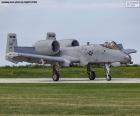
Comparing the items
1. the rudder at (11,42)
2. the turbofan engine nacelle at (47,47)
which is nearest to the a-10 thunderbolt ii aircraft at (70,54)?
the turbofan engine nacelle at (47,47)

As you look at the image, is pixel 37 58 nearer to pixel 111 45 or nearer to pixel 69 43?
pixel 69 43

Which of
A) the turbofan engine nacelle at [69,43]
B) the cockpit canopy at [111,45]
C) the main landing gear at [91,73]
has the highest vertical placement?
the turbofan engine nacelle at [69,43]

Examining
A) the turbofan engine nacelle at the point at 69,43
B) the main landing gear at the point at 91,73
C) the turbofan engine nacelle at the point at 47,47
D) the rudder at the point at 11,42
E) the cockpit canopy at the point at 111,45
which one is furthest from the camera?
the rudder at the point at 11,42

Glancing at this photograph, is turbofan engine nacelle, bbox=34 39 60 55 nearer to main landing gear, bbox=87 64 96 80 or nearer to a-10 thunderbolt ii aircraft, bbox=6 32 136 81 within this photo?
a-10 thunderbolt ii aircraft, bbox=6 32 136 81

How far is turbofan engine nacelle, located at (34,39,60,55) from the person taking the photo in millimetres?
60188

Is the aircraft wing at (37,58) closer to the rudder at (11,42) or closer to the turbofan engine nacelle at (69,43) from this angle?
the turbofan engine nacelle at (69,43)

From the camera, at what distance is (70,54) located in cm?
6062

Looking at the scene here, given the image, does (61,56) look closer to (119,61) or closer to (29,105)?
(119,61)

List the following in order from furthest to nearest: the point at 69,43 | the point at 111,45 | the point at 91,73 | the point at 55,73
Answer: the point at 69,43, the point at 55,73, the point at 91,73, the point at 111,45

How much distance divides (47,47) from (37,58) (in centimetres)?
171

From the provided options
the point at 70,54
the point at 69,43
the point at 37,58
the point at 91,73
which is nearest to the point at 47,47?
the point at 37,58

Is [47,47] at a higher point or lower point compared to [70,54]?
higher

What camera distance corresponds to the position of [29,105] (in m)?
25.4

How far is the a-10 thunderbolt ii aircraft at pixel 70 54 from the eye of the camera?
187ft
